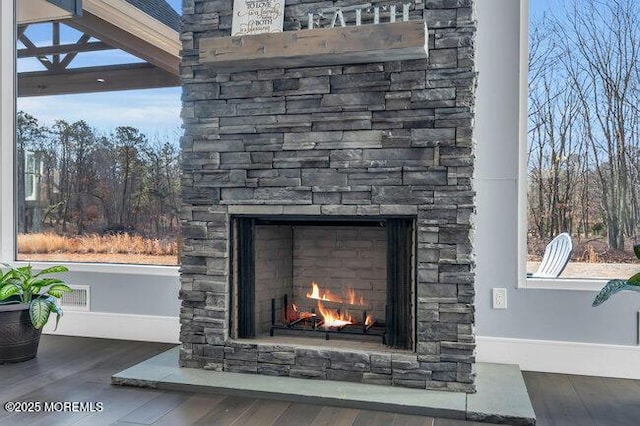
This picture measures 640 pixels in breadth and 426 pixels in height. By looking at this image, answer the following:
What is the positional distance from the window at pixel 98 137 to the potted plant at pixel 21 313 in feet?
2.30

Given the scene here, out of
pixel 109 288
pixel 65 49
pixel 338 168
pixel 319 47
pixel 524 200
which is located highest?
pixel 65 49

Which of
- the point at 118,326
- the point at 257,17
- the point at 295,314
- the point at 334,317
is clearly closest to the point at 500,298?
the point at 334,317

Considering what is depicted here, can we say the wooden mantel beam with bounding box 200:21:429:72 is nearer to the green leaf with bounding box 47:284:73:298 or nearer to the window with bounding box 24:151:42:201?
the green leaf with bounding box 47:284:73:298

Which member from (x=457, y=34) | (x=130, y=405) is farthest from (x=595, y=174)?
(x=130, y=405)

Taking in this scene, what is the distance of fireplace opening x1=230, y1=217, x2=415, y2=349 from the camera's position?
295 cm

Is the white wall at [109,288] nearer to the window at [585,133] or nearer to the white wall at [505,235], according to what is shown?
the white wall at [505,235]

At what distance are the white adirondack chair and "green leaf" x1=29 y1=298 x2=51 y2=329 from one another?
9.54 feet

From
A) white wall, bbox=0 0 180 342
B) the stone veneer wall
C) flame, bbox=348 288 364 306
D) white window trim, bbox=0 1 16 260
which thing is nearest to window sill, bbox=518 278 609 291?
the stone veneer wall

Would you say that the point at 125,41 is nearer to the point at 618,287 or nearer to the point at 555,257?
the point at 555,257

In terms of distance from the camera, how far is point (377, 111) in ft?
9.41

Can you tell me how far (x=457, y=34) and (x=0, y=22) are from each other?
138 inches

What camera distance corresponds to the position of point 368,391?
273cm

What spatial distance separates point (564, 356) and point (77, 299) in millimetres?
3295

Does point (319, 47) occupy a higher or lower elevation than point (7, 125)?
higher
